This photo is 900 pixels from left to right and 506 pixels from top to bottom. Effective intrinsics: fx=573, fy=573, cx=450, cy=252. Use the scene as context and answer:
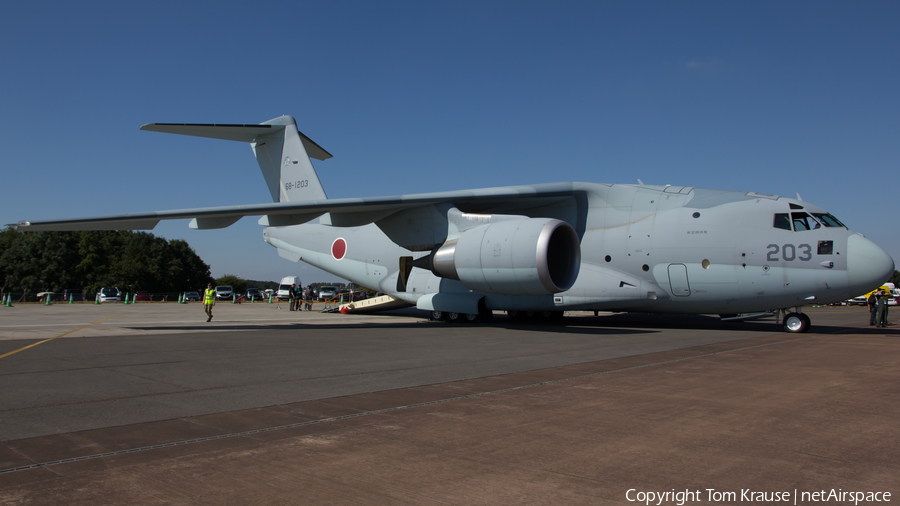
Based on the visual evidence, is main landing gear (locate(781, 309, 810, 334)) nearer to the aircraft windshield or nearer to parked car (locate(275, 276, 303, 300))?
the aircraft windshield

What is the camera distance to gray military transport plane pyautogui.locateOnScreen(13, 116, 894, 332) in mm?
12352

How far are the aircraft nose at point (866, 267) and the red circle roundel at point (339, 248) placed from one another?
13940mm

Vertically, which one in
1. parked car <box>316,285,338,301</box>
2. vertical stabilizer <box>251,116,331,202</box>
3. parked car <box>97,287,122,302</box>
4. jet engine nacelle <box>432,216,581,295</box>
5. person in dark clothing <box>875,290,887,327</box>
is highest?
vertical stabilizer <box>251,116,331,202</box>

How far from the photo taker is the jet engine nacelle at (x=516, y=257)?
40.4ft

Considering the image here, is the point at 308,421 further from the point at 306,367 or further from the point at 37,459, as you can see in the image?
the point at 306,367

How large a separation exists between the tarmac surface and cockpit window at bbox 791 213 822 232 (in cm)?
482

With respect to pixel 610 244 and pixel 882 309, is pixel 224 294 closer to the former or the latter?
pixel 610 244

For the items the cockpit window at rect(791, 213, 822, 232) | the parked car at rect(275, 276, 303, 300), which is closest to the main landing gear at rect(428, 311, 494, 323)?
the cockpit window at rect(791, 213, 822, 232)

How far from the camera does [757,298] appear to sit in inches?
508

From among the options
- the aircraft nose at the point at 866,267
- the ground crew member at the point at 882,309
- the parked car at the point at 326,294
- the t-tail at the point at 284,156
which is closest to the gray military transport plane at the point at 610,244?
the aircraft nose at the point at 866,267

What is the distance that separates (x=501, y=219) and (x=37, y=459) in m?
10.9

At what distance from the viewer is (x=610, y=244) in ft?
46.8

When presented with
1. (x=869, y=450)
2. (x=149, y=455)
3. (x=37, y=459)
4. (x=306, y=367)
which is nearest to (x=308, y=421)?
(x=149, y=455)

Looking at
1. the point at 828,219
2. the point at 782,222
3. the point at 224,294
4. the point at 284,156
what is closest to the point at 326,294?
the point at 224,294
